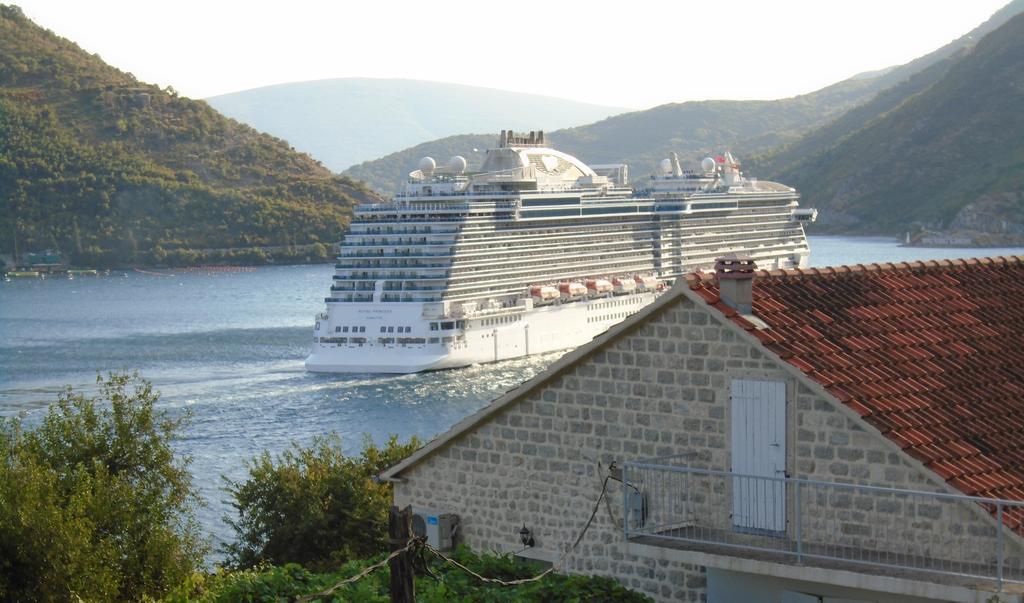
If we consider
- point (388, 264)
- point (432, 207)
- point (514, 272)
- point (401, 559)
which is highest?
point (432, 207)

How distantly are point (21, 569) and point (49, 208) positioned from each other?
453 feet

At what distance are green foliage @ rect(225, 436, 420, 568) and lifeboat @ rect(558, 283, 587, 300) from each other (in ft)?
141

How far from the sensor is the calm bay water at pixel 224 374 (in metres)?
36.9

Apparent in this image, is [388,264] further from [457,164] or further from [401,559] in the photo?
[401,559]

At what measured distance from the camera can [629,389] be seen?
375 inches

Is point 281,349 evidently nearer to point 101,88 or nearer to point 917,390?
point 917,390

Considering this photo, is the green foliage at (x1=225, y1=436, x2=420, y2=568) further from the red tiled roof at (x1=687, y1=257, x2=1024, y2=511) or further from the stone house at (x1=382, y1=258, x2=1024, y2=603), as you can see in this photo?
the red tiled roof at (x1=687, y1=257, x2=1024, y2=511)

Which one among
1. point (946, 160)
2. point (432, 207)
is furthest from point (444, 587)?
point (946, 160)

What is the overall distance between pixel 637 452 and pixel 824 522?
4.56 feet

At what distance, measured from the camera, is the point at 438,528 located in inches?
415

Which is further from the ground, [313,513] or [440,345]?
[313,513]

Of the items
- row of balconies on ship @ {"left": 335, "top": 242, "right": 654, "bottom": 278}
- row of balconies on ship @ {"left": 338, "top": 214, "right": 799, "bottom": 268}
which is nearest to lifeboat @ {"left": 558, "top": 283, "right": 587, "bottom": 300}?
row of balconies on ship @ {"left": 335, "top": 242, "right": 654, "bottom": 278}

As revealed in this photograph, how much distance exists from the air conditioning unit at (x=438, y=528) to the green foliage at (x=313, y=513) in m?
4.00

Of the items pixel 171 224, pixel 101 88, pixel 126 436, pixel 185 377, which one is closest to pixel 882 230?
pixel 171 224
